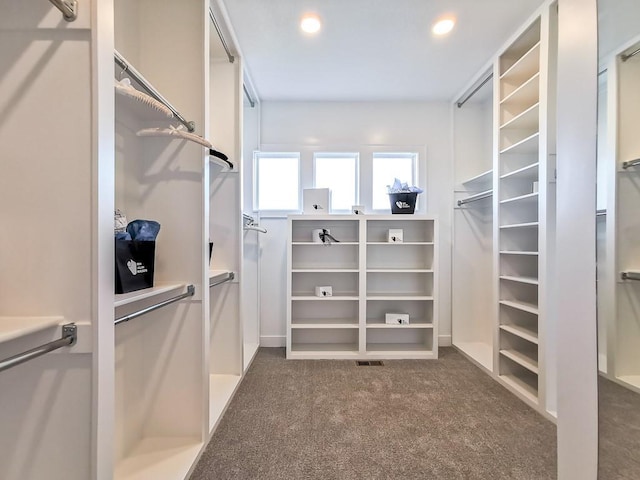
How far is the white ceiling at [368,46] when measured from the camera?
190 cm

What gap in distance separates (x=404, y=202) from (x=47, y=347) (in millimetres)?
2696

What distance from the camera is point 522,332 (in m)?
2.13

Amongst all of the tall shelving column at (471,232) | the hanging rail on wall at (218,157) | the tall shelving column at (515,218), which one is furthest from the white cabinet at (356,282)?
Result: the hanging rail on wall at (218,157)

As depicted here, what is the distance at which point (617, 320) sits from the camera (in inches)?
36.4

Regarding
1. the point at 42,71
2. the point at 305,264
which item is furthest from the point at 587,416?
the point at 305,264

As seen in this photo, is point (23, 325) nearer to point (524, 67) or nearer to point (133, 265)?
point (133, 265)

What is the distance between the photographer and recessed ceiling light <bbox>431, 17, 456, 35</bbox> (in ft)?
6.60

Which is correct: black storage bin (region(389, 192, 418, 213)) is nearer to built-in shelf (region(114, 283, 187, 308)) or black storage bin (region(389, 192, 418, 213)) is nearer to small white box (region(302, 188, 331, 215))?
small white box (region(302, 188, 331, 215))

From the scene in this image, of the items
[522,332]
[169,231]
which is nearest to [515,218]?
[522,332]

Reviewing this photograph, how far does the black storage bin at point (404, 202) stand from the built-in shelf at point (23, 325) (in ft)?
8.56

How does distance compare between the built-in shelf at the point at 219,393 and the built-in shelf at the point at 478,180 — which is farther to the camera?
the built-in shelf at the point at 478,180

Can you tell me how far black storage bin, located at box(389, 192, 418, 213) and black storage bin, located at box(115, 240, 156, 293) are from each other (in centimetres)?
224

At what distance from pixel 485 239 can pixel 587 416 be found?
249 centimetres

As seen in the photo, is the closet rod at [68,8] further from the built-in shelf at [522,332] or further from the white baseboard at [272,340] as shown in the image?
the white baseboard at [272,340]
